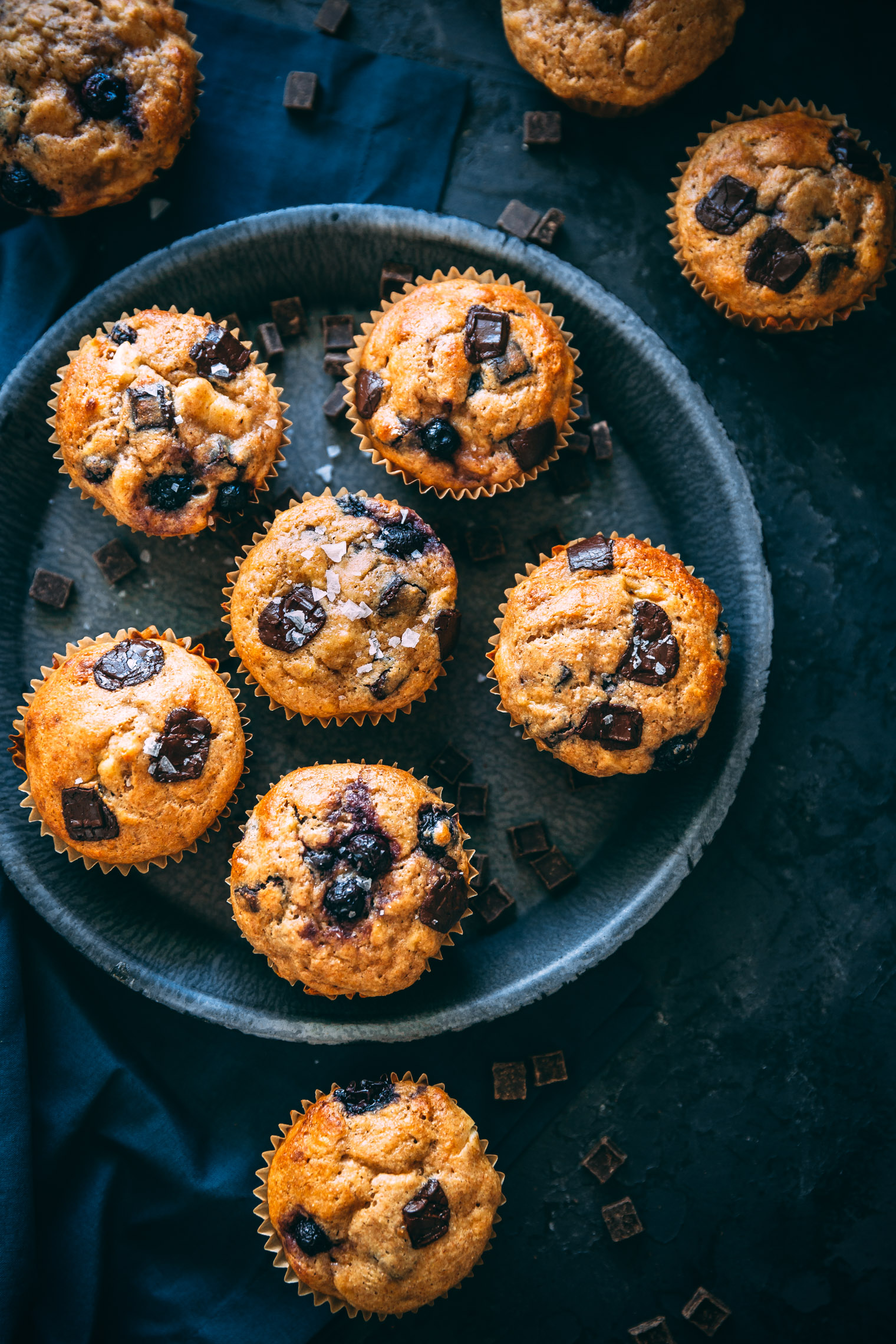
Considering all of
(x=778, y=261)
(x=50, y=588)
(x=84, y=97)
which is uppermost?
(x=778, y=261)

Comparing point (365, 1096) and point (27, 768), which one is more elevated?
point (27, 768)

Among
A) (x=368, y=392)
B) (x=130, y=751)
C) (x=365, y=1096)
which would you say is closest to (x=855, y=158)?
(x=368, y=392)

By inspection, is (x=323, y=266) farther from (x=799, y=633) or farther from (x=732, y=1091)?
(x=732, y=1091)

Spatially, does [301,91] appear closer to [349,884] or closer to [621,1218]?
[349,884]

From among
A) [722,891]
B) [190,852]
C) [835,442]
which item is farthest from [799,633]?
[190,852]

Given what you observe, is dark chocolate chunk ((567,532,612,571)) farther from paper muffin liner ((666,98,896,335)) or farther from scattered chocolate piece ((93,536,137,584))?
scattered chocolate piece ((93,536,137,584))

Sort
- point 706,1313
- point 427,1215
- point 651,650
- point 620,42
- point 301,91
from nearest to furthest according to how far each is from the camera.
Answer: point 427,1215 → point 651,650 → point 620,42 → point 706,1313 → point 301,91

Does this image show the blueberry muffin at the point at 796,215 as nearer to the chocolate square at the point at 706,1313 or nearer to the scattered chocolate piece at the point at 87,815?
the scattered chocolate piece at the point at 87,815
